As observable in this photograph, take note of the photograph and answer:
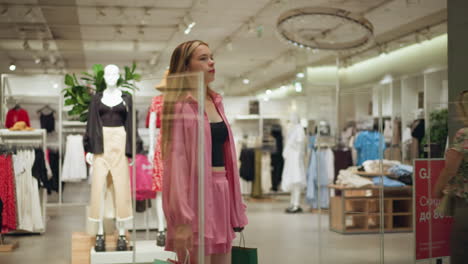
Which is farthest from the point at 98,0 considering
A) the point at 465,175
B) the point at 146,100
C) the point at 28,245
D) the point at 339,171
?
the point at 465,175

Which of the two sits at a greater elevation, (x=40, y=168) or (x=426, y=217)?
(x=40, y=168)

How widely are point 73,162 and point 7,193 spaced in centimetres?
424

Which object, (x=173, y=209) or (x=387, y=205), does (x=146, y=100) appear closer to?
(x=173, y=209)

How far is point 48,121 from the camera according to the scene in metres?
10.7

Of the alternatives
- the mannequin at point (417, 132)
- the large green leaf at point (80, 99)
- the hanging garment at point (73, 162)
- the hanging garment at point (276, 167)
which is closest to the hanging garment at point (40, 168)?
the large green leaf at point (80, 99)

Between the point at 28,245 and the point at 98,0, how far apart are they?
3256 mm

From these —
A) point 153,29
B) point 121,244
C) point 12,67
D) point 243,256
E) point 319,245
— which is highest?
point 153,29

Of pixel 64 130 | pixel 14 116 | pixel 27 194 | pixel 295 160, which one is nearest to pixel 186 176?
pixel 27 194

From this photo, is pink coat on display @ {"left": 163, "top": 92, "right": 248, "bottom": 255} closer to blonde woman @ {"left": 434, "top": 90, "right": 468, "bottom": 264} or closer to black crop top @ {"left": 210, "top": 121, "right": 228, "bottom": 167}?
black crop top @ {"left": 210, "top": 121, "right": 228, "bottom": 167}

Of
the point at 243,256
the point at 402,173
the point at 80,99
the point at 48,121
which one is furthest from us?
the point at 48,121

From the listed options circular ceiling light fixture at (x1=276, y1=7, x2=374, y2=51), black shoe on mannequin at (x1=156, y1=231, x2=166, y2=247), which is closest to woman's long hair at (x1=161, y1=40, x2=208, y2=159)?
black shoe on mannequin at (x1=156, y1=231, x2=166, y2=247)

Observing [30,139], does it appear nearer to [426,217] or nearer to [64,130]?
[64,130]

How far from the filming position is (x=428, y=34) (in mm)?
8828

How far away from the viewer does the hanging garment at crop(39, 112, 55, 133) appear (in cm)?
1065
